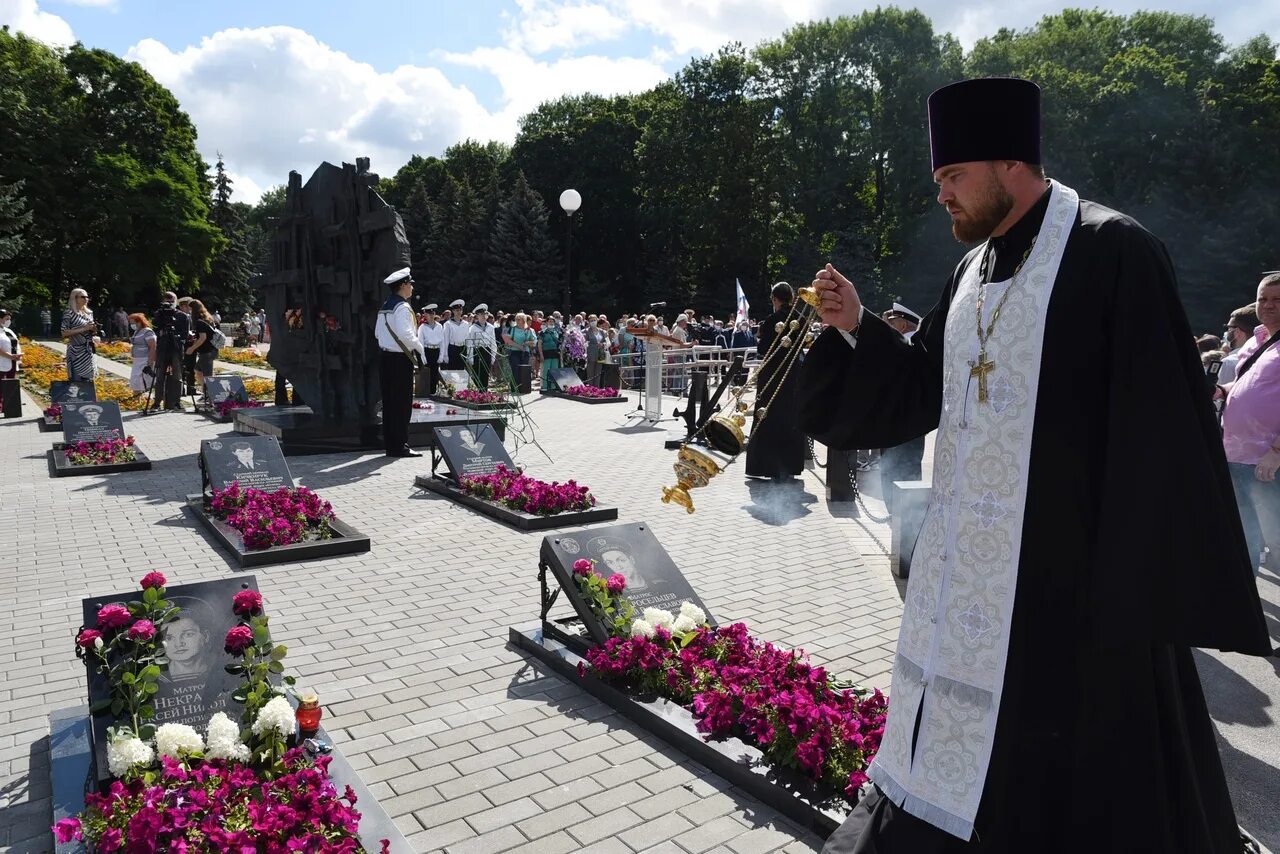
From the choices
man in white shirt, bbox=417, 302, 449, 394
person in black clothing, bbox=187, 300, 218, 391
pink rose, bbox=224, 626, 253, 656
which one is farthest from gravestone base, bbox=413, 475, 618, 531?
man in white shirt, bbox=417, 302, 449, 394

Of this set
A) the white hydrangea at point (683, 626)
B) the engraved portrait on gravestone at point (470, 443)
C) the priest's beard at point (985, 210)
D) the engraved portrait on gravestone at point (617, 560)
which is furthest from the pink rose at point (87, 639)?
the engraved portrait on gravestone at point (470, 443)

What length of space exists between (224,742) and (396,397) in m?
9.49

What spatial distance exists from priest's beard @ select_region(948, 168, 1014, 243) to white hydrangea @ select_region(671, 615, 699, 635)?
3310mm

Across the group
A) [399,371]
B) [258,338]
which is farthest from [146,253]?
[399,371]

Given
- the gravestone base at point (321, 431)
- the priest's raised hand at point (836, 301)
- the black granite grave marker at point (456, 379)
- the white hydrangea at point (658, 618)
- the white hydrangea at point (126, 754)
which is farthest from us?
the black granite grave marker at point (456, 379)

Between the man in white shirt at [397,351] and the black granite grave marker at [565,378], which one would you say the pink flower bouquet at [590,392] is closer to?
the black granite grave marker at [565,378]

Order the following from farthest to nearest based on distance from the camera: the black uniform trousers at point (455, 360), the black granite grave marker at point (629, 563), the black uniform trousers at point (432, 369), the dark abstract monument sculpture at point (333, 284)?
the black uniform trousers at point (455, 360), the black uniform trousers at point (432, 369), the dark abstract monument sculpture at point (333, 284), the black granite grave marker at point (629, 563)

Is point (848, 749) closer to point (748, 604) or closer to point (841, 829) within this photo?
point (841, 829)

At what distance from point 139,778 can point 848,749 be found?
9.58ft

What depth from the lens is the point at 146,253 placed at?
4712 centimetres

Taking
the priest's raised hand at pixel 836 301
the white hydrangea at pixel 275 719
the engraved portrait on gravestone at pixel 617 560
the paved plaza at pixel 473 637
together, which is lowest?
the paved plaza at pixel 473 637

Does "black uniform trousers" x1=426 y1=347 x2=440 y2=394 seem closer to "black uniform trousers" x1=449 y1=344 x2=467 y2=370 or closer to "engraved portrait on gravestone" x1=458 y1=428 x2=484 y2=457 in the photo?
"black uniform trousers" x1=449 y1=344 x2=467 y2=370

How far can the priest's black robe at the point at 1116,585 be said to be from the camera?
6.86ft

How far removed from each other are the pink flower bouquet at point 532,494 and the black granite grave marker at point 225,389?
30.9 ft
